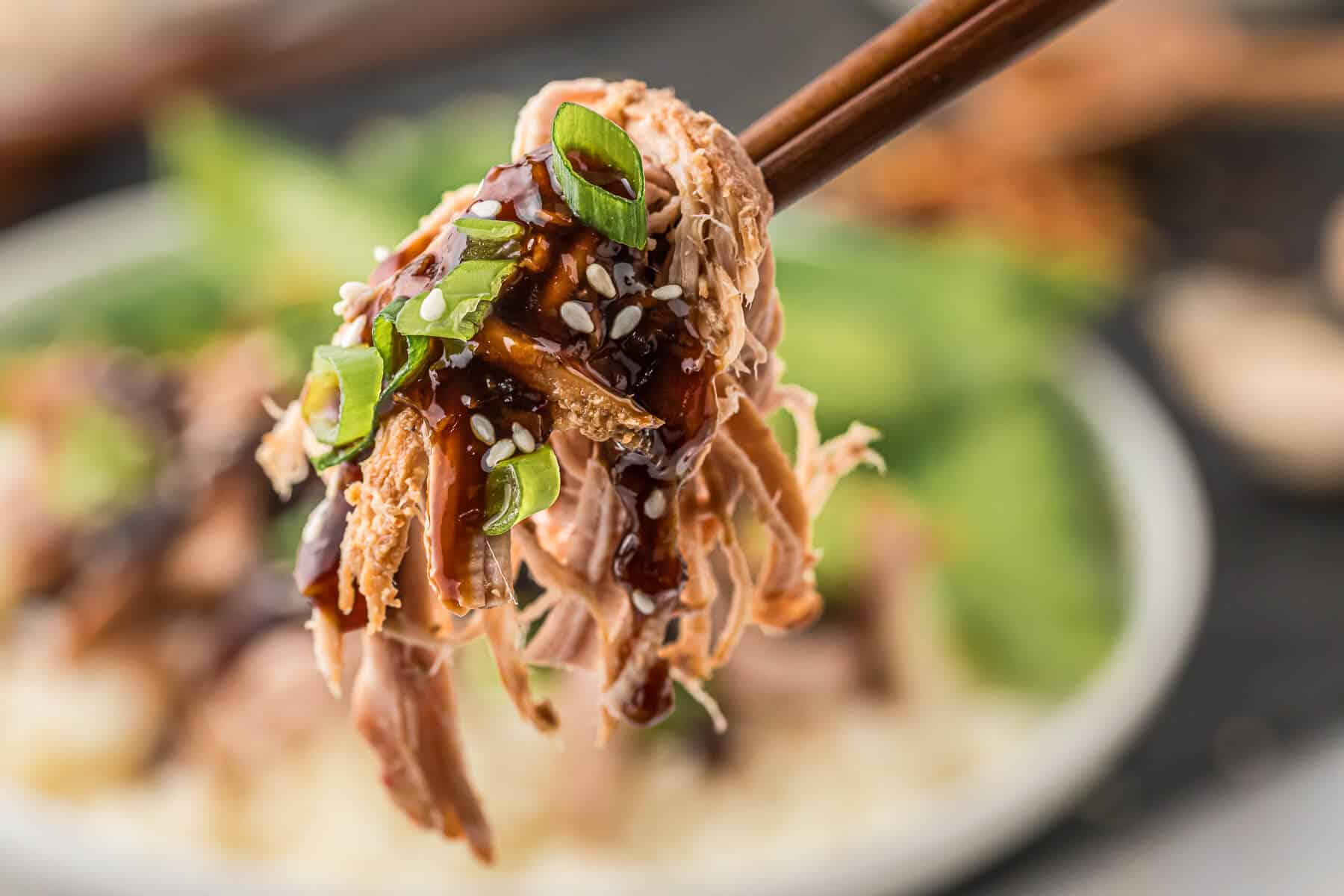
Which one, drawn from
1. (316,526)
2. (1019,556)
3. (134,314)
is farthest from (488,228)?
(134,314)

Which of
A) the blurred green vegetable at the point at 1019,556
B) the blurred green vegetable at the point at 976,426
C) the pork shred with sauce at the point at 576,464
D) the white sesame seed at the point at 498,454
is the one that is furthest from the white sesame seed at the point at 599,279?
the blurred green vegetable at the point at 1019,556

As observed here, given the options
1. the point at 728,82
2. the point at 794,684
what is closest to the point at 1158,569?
the point at 794,684

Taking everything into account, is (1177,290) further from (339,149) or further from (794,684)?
(339,149)

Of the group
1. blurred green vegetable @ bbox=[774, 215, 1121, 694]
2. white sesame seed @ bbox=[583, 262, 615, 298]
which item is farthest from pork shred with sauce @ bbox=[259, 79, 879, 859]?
blurred green vegetable @ bbox=[774, 215, 1121, 694]

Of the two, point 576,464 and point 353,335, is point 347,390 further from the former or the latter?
point 576,464

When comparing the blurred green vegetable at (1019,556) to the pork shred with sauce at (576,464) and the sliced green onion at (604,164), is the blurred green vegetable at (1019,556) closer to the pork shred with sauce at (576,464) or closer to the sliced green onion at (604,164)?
the pork shred with sauce at (576,464)

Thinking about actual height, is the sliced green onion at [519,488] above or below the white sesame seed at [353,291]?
below

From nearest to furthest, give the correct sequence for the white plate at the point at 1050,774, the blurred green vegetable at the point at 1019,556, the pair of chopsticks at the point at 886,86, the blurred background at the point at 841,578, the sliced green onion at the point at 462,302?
the sliced green onion at the point at 462,302 < the pair of chopsticks at the point at 886,86 < the white plate at the point at 1050,774 < the blurred background at the point at 841,578 < the blurred green vegetable at the point at 1019,556
